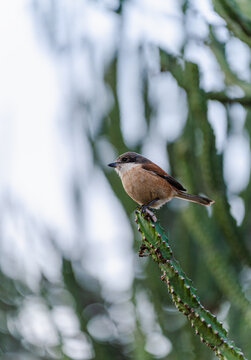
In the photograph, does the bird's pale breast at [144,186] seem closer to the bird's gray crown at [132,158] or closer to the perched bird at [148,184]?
the perched bird at [148,184]

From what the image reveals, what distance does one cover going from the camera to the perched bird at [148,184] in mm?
3236

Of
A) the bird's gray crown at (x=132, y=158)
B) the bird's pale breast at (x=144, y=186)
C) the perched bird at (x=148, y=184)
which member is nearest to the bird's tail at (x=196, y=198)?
the perched bird at (x=148, y=184)

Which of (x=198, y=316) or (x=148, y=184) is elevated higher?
(x=148, y=184)

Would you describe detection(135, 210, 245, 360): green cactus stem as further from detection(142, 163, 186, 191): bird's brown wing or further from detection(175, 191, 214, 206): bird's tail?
detection(142, 163, 186, 191): bird's brown wing

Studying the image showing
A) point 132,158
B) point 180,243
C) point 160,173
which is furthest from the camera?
point 180,243

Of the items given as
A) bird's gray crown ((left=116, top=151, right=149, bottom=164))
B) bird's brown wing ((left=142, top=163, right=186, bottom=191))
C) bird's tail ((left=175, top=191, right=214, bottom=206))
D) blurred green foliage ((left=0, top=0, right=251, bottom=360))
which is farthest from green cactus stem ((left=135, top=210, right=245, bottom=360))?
bird's gray crown ((left=116, top=151, right=149, bottom=164))

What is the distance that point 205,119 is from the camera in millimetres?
2916

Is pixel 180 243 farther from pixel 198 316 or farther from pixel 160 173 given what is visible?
pixel 198 316

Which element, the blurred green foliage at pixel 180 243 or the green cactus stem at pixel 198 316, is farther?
the blurred green foliage at pixel 180 243

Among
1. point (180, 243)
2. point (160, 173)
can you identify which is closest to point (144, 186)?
point (160, 173)

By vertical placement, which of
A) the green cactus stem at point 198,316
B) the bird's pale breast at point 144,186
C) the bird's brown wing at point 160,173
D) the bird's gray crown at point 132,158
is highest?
the bird's gray crown at point 132,158

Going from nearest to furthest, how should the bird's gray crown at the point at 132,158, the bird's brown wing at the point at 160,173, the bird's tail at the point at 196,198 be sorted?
1. the bird's tail at the point at 196,198
2. the bird's brown wing at the point at 160,173
3. the bird's gray crown at the point at 132,158

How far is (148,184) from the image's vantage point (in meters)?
3.25

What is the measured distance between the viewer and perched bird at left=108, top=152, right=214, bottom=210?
324cm
